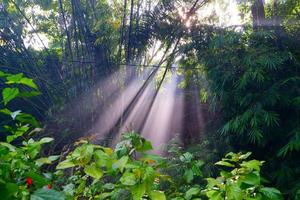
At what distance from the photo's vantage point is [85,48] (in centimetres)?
340

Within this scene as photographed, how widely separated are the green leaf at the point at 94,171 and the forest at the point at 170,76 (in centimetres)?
110

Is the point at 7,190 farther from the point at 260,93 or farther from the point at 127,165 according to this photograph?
the point at 260,93

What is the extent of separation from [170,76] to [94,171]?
3.55m

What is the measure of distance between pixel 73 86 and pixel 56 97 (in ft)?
1.54

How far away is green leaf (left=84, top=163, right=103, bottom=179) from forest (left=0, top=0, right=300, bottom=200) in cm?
110

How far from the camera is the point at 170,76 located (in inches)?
161

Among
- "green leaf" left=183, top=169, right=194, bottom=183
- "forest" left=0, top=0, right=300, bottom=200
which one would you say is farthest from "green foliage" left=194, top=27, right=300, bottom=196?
"green leaf" left=183, top=169, right=194, bottom=183

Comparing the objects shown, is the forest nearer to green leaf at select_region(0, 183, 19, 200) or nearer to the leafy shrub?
the leafy shrub

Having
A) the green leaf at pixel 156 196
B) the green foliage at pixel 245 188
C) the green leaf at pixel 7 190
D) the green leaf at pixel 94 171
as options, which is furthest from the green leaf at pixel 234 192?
the green leaf at pixel 7 190

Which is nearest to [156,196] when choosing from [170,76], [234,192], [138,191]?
[138,191]

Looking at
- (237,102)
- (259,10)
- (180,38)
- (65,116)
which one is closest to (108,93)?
(65,116)

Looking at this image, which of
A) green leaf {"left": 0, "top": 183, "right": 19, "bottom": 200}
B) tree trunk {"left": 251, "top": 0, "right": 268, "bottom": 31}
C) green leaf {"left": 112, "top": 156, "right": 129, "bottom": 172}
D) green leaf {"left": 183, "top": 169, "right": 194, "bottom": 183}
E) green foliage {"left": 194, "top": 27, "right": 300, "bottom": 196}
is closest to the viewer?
green leaf {"left": 0, "top": 183, "right": 19, "bottom": 200}

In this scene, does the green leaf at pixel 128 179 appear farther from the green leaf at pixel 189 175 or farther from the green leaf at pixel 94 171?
the green leaf at pixel 189 175

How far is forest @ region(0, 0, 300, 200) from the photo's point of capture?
239 cm
